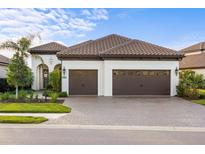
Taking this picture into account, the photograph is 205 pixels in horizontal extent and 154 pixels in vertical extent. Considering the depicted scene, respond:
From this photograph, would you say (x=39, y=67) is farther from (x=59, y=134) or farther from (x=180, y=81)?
(x=59, y=134)

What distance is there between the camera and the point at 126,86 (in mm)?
20172

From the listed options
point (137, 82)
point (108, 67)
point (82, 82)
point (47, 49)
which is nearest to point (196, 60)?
point (137, 82)

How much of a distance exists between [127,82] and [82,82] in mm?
3733

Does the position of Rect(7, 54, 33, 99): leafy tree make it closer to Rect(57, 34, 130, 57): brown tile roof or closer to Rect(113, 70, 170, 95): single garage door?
Rect(57, 34, 130, 57): brown tile roof

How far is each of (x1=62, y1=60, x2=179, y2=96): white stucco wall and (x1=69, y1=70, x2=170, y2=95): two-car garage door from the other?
0.33 meters

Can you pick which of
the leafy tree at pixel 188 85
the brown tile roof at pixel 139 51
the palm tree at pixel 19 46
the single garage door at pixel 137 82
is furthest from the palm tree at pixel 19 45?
the leafy tree at pixel 188 85

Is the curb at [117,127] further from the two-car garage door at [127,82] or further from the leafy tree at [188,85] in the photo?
the two-car garage door at [127,82]

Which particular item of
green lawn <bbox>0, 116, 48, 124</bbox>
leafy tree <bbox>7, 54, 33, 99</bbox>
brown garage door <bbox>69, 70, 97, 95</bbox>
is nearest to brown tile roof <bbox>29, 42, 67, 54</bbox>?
brown garage door <bbox>69, 70, 97, 95</bbox>

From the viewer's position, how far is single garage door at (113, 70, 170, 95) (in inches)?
794

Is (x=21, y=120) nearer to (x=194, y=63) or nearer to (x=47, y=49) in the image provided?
(x=47, y=49)

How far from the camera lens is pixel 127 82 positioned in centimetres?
2016

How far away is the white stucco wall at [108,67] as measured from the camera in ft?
65.9
